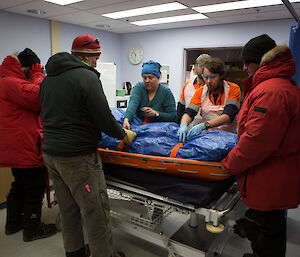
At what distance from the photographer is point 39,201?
213cm

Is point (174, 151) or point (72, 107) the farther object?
point (174, 151)

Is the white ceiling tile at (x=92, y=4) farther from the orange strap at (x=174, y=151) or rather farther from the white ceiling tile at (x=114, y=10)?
the orange strap at (x=174, y=151)

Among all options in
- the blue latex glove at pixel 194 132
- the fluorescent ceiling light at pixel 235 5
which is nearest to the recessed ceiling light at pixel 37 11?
the fluorescent ceiling light at pixel 235 5

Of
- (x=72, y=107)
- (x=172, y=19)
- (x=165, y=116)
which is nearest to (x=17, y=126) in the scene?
(x=72, y=107)

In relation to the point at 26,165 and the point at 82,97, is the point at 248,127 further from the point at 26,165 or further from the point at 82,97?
the point at 26,165

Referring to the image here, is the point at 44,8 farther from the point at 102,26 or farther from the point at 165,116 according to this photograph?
the point at 165,116

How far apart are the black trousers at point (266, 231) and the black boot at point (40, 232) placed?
5.30ft

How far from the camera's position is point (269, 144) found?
1197 mm

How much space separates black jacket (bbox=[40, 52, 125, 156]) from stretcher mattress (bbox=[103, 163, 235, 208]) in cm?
35

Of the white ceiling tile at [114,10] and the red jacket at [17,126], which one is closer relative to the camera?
the red jacket at [17,126]

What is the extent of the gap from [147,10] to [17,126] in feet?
11.3

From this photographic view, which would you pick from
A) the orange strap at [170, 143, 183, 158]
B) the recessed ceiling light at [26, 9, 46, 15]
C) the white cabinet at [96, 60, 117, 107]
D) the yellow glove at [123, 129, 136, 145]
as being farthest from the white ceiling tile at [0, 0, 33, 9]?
the orange strap at [170, 143, 183, 158]

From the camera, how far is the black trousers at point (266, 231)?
137 centimetres

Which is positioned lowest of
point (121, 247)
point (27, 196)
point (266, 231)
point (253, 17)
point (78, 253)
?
point (121, 247)
